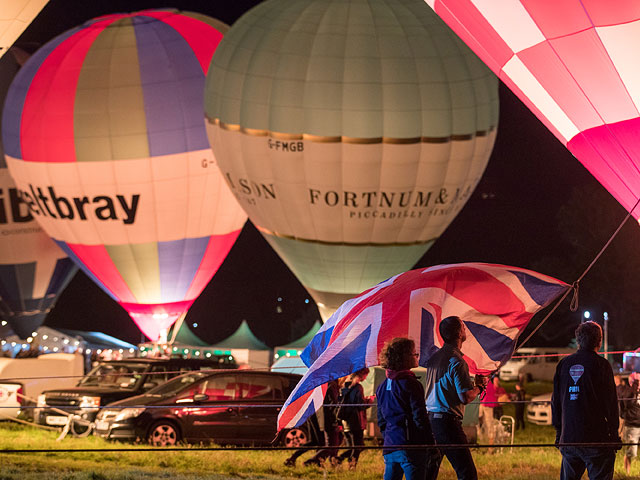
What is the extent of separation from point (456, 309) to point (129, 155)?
1636 cm

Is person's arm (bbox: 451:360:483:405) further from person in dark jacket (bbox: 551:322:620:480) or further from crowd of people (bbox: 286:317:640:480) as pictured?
person in dark jacket (bbox: 551:322:620:480)

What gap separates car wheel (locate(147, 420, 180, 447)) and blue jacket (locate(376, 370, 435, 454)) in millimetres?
6969

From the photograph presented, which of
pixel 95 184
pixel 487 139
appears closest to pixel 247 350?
pixel 95 184

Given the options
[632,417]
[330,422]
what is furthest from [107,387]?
[632,417]

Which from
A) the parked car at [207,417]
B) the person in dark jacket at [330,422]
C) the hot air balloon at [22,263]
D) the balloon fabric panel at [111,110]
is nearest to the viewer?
the person in dark jacket at [330,422]

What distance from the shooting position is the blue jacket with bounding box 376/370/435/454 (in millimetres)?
7035

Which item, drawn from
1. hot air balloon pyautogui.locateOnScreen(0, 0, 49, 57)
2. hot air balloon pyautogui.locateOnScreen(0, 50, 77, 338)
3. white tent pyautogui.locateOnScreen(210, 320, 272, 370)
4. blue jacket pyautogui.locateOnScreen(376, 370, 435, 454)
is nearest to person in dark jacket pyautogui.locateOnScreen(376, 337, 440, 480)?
blue jacket pyautogui.locateOnScreen(376, 370, 435, 454)

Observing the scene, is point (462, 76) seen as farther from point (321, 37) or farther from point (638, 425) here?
point (638, 425)

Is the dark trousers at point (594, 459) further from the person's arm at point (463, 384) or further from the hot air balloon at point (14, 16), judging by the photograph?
the hot air balloon at point (14, 16)

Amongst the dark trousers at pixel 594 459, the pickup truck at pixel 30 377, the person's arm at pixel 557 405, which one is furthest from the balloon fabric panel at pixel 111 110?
the dark trousers at pixel 594 459

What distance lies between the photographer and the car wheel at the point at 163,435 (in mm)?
13695

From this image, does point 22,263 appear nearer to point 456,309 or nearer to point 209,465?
point 209,465

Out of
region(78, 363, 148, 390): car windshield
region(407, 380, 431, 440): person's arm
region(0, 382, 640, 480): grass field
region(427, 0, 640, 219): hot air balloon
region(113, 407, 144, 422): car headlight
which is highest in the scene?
region(427, 0, 640, 219): hot air balloon

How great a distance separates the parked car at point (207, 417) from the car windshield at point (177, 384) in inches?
2.1
